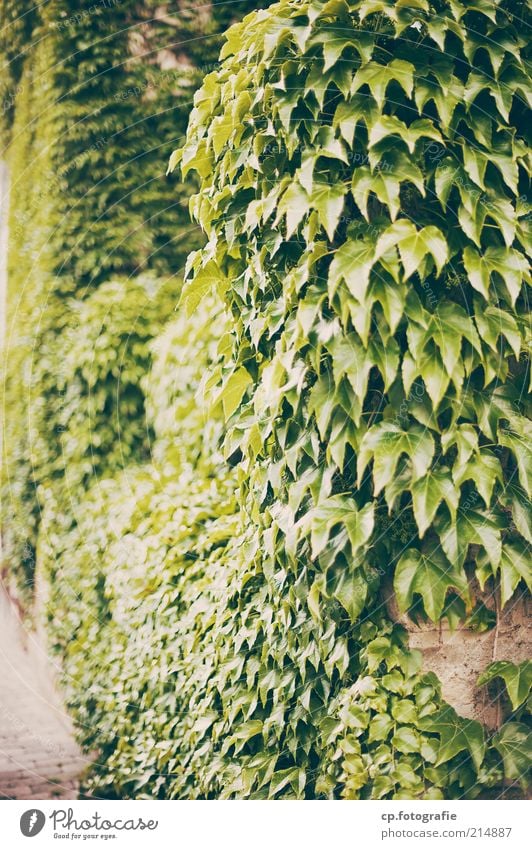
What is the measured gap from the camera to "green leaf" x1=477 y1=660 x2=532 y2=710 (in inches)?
94.0

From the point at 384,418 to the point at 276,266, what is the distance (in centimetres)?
63

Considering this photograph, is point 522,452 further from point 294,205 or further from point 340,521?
point 294,205

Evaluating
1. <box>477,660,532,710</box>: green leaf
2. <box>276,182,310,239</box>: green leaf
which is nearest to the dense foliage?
<box>276,182,310,239</box>: green leaf

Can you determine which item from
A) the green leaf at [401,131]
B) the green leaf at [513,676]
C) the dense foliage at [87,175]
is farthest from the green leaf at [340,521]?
the dense foliage at [87,175]

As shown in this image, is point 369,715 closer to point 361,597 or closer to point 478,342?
point 361,597

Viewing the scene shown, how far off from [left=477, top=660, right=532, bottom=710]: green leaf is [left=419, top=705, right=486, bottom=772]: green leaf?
13cm

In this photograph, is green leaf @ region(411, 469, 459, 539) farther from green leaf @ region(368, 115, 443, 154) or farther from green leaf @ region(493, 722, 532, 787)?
green leaf @ region(368, 115, 443, 154)

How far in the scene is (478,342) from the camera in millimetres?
2238

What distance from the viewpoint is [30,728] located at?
4.43 m

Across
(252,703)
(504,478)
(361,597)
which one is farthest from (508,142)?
(252,703)

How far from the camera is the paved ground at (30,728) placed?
385cm

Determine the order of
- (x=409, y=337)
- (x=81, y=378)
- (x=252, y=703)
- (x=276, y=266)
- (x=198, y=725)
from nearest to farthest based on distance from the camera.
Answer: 1. (x=409, y=337)
2. (x=276, y=266)
3. (x=252, y=703)
4. (x=198, y=725)
5. (x=81, y=378)
